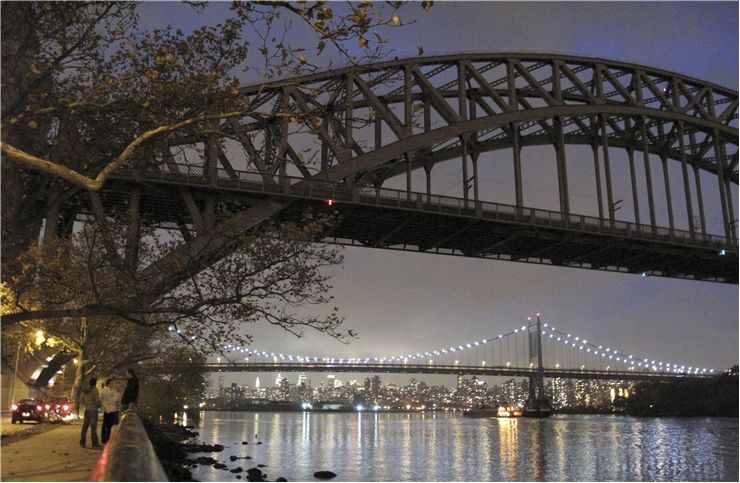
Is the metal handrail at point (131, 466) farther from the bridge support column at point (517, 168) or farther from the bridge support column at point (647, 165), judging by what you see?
the bridge support column at point (647, 165)

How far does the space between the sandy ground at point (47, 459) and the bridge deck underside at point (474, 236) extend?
18.0 meters

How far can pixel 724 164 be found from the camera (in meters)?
66.4

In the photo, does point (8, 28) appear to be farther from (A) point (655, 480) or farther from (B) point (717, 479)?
(B) point (717, 479)

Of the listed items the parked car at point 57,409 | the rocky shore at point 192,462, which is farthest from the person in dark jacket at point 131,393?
the parked car at point 57,409

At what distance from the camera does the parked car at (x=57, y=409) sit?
24344 millimetres

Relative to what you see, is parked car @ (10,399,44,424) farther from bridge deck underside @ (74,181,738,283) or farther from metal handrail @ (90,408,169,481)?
metal handrail @ (90,408,169,481)

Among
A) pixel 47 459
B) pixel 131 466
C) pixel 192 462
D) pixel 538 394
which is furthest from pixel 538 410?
pixel 131 466

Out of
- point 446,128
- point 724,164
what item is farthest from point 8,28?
point 724,164

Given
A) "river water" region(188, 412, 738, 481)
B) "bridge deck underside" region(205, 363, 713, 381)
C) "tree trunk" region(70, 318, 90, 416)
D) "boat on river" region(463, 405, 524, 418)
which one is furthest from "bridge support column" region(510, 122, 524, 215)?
"boat on river" region(463, 405, 524, 418)

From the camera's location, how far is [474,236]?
157ft

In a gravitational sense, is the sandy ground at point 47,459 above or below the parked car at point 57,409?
below

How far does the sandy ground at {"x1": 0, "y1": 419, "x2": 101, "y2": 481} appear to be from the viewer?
1041cm

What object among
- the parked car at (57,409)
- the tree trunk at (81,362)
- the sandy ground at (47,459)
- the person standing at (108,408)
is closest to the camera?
the sandy ground at (47,459)

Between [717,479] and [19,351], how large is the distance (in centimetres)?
3021
